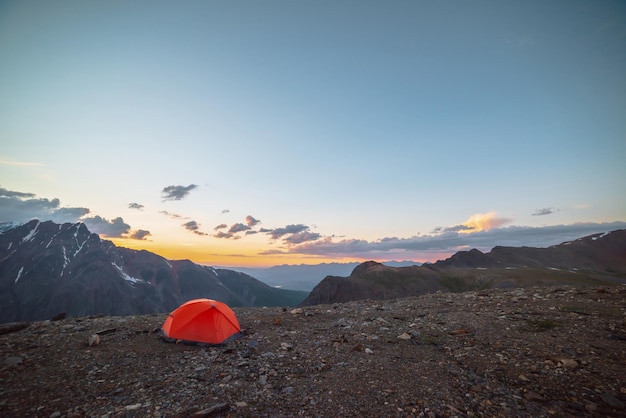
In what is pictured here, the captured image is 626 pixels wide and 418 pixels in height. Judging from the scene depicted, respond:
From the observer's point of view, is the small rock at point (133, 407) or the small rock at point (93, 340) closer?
the small rock at point (133, 407)

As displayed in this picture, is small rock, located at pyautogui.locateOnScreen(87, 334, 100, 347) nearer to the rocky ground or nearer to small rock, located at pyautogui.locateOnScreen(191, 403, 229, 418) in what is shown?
the rocky ground

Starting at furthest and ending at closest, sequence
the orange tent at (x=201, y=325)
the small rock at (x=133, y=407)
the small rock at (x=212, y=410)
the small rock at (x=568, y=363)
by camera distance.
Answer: the orange tent at (x=201, y=325) < the small rock at (x=568, y=363) < the small rock at (x=133, y=407) < the small rock at (x=212, y=410)

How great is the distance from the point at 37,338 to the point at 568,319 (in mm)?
20638

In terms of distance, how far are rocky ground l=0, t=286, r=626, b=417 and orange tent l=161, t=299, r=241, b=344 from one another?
0.48 metres

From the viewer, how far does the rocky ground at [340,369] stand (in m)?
6.21

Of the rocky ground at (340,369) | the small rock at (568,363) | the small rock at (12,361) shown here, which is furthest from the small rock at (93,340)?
the small rock at (568,363)

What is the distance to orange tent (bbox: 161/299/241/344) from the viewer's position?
34.9 ft

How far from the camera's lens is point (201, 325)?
10.9 metres

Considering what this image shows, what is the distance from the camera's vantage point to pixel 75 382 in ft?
24.1

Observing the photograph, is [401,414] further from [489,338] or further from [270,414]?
[489,338]

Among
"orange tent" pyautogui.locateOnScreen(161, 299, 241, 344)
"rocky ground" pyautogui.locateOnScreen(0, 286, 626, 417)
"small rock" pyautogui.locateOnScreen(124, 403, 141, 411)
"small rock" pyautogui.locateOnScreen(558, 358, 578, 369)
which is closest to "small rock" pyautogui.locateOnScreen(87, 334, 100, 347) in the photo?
"rocky ground" pyautogui.locateOnScreen(0, 286, 626, 417)

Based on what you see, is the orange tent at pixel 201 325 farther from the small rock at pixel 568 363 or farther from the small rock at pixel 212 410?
the small rock at pixel 568 363

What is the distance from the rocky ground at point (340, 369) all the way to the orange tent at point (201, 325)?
1.57 ft

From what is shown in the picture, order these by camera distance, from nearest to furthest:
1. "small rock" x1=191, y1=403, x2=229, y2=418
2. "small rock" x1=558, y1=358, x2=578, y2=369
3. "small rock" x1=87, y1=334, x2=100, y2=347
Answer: "small rock" x1=191, y1=403, x2=229, y2=418, "small rock" x1=558, y1=358, x2=578, y2=369, "small rock" x1=87, y1=334, x2=100, y2=347
